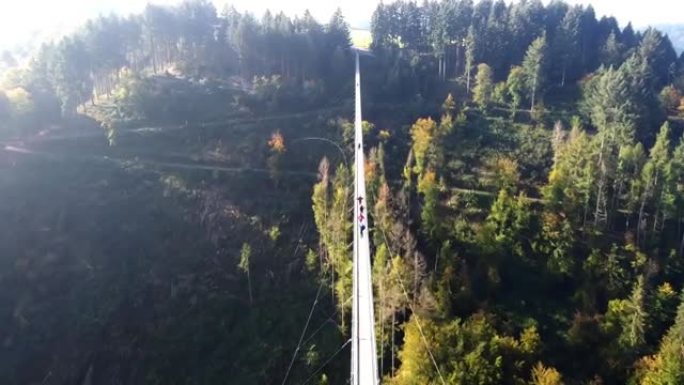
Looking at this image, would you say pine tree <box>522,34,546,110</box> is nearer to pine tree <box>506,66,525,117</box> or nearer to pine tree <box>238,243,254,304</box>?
pine tree <box>506,66,525,117</box>

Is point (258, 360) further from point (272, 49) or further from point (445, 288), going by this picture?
point (272, 49)

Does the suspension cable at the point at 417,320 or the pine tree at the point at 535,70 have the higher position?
the pine tree at the point at 535,70

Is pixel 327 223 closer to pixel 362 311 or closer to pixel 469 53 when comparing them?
pixel 362 311

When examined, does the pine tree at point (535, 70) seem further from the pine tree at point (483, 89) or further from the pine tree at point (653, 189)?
the pine tree at point (653, 189)

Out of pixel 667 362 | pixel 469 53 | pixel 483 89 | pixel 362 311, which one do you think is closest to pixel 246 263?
pixel 362 311

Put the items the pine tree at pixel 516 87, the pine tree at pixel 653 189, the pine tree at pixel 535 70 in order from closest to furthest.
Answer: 1. the pine tree at pixel 653 189
2. the pine tree at pixel 535 70
3. the pine tree at pixel 516 87

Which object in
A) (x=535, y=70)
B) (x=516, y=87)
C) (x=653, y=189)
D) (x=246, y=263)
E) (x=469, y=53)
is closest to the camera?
(x=246, y=263)

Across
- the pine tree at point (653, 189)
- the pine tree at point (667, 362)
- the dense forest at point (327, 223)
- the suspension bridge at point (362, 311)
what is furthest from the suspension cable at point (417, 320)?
the pine tree at point (653, 189)

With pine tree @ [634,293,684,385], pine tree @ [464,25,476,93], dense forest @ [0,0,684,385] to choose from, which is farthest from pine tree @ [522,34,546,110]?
pine tree @ [634,293,684,385]
